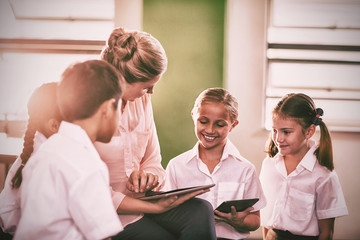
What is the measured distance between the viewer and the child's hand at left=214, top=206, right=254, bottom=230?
1520mm

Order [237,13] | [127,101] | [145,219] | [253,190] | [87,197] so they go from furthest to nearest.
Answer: [237,13] < [253,190] < [127,101] < [145,219] < [87,197]

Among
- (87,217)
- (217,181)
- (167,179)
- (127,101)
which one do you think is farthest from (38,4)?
(87,217)

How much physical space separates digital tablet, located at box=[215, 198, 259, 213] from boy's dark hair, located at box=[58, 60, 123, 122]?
2.41 feet

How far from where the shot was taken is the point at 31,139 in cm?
125

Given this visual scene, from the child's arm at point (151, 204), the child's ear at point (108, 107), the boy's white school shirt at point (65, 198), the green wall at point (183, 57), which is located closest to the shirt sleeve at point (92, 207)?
the boy's white school shirt at point (65, 198)

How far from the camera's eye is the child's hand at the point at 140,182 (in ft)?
4.39

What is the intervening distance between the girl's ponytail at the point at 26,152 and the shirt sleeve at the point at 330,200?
4.74 ft

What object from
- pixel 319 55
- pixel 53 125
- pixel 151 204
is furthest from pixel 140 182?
pixel 319 55

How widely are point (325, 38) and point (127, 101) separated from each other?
165cm

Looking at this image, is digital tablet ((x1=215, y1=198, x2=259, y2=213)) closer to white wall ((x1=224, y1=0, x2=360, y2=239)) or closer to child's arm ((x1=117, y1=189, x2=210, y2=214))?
child's arm ((x1=117, y1=189, x2=210, y2=214))

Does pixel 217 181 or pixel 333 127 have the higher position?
pixel 333 127

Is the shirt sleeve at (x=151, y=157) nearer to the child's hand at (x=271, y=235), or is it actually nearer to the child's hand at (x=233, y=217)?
the child's hand at (x=233, y=217)

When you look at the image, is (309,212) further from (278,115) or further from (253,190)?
(278,115)

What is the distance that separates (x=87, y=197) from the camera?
2.96ft
